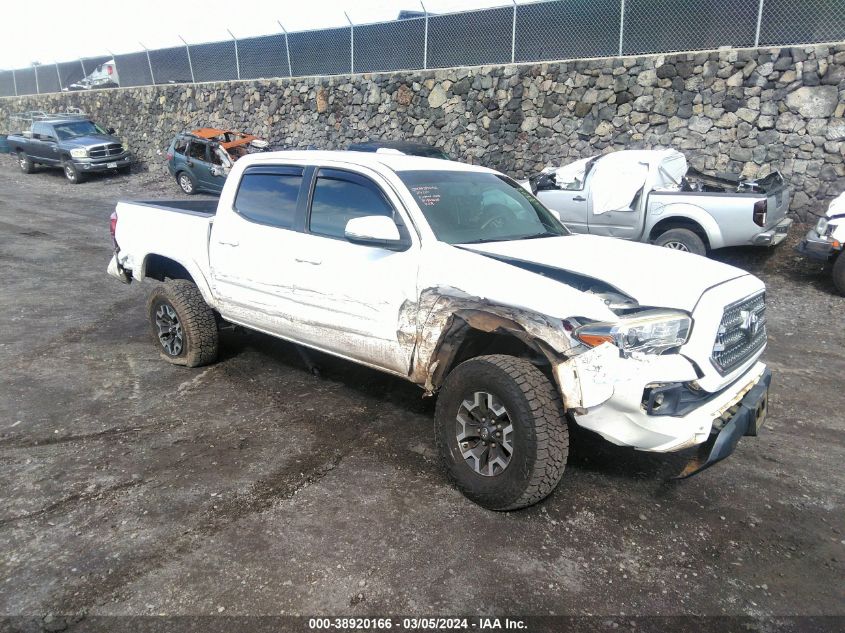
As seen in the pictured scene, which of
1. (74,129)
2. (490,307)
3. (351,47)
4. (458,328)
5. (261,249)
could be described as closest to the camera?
(490,307)

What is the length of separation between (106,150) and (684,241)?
19.7 meters

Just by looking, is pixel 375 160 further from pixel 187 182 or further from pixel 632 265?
pixel 187 182

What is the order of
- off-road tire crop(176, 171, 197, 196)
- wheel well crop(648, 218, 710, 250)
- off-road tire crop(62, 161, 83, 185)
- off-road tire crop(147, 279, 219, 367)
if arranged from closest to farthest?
off-road tire crop(147, 279, 219, 367) → wheel well crop(648, 218, 710, 250) → off-road tire crop(176, 171, 197, 196) → off-road tire crop(62, 161, 83, 185)

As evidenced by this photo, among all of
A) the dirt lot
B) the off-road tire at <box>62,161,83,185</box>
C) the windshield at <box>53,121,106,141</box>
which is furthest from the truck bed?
the windshield at <box>53,121,106,141</box>

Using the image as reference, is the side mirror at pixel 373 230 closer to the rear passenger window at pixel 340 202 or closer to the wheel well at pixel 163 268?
the rear passenger window at pixel 340 202

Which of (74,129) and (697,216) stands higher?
(74,129)

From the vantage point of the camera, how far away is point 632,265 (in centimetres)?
370

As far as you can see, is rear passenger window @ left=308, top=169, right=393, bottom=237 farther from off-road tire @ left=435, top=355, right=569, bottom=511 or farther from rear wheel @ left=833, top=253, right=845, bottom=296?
rear wheel @ left=833, top=253, right=845, bottom=296

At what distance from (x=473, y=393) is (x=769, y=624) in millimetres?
1724

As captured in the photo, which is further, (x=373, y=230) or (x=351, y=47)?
(x=351, y=47)

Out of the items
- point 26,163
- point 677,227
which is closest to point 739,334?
point 677,227

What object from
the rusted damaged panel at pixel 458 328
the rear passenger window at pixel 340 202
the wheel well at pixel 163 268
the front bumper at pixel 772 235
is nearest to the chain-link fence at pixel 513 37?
the front bumper at pixel 772 235

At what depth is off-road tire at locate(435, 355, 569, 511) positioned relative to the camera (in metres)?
3.23

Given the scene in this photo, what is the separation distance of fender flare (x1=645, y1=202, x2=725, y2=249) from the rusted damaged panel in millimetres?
6666
